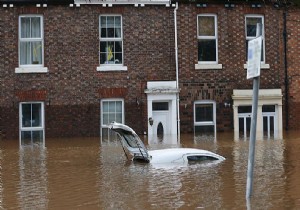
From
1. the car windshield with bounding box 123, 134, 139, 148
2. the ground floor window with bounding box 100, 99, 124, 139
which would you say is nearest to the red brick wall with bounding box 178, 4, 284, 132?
the ground floor window with bounding box 100, 99, 124, 139

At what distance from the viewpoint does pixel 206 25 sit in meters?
26.9

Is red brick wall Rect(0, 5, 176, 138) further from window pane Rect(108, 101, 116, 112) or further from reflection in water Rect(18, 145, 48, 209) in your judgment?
reflection in water Rect(18, 145, 48, 209)

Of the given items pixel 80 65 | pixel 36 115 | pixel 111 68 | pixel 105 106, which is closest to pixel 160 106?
pixel 105 106

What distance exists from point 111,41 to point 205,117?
19.1ft

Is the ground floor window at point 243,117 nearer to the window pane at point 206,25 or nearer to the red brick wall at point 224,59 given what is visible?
the red brick wall at point 224,59

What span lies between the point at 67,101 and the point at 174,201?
1670cm

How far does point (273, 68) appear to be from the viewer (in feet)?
89.6

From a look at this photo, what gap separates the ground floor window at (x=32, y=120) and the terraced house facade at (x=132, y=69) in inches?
1.8

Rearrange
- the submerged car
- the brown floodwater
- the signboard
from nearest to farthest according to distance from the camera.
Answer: the signboard → the brown floodwater → the submerged car

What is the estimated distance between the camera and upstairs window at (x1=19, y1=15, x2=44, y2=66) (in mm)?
25672

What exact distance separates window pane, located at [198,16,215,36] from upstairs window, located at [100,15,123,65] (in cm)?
391

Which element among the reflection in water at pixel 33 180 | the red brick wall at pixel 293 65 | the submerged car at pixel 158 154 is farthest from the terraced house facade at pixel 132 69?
the submerged car at pixel 158 154

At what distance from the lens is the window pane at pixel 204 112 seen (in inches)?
1048

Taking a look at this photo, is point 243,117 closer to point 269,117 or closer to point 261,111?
point 261,111
